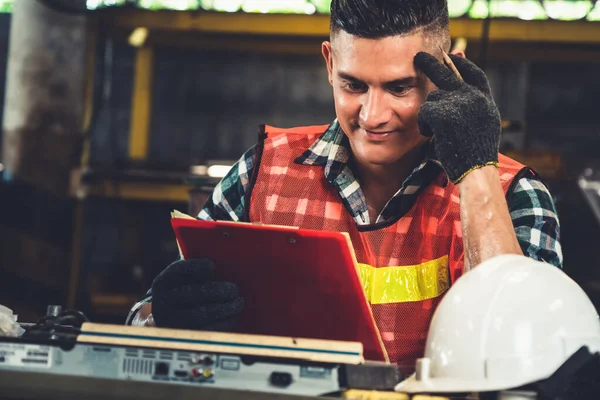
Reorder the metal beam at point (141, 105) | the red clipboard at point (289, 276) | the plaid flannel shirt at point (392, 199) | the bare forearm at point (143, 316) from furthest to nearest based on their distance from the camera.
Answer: the metal beam at point (141, 105) < the plaid flannel shirt at point (392, 199) < the bare forearm at point (143, 316) < the red clipboard at point (289, 276)

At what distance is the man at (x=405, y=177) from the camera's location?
160cm

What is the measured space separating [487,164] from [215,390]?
0.78 metres

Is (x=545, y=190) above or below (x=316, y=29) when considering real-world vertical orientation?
below

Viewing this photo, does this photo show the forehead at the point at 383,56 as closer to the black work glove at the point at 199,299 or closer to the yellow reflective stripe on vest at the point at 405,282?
the yellow reflective stripe on vest at the point at 405,282

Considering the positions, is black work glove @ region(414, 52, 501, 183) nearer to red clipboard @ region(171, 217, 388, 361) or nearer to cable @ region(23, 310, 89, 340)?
red clipboard @ region(171, 217, 388, 361)

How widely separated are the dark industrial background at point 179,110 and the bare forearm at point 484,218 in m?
4.30

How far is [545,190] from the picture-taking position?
1.90 metres

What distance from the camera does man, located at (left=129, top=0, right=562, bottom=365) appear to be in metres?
1.60

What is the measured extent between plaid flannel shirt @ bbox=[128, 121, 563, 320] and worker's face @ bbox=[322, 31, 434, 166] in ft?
0.30

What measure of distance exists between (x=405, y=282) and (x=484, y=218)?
331 millimetres

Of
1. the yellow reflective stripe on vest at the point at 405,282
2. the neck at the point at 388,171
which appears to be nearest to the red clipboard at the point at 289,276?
the yellow reflective stripe on vest at the point at 405,282

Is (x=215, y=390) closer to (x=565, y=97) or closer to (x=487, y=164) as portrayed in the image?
(x=487, y=164)

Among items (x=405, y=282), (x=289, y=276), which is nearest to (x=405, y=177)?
(x=405, y=282)

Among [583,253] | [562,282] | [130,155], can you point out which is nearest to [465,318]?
[562,282]
